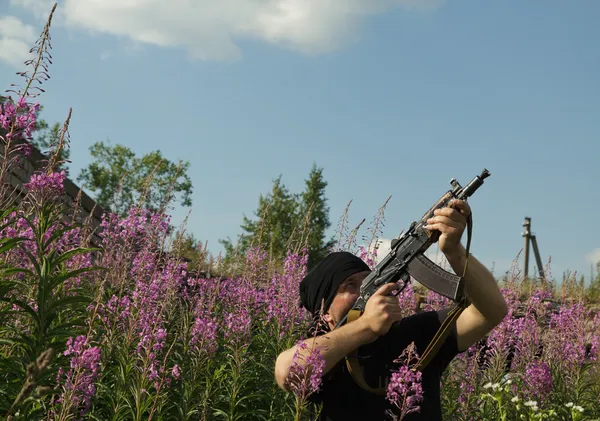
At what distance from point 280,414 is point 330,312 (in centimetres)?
198

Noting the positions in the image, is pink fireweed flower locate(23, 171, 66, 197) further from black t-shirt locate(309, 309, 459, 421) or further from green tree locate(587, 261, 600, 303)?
green tree locate(587, 261, 600, 303)

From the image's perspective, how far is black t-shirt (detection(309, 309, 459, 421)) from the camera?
134 inches

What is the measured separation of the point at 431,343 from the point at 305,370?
831 mm

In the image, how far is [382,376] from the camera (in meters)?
3.51

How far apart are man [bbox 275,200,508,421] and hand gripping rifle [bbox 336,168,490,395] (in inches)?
3.3

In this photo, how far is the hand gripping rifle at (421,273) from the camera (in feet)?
11.4

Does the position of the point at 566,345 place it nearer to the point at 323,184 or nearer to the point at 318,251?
the point at 318,251

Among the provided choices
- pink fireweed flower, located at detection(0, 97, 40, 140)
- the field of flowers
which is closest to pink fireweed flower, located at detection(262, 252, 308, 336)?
the field of flowers

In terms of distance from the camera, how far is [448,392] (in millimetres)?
6348

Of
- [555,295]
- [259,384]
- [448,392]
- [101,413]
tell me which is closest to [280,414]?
[259,384]

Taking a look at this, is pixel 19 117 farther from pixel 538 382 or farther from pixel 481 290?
pixel 538 382

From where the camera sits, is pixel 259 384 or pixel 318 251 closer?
pixel 259 384

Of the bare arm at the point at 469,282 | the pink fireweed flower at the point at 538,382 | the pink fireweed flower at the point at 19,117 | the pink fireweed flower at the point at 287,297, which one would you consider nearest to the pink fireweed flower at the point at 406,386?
the bare arm at the point at 469,282

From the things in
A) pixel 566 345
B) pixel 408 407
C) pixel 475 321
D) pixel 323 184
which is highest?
pixel 323 184
